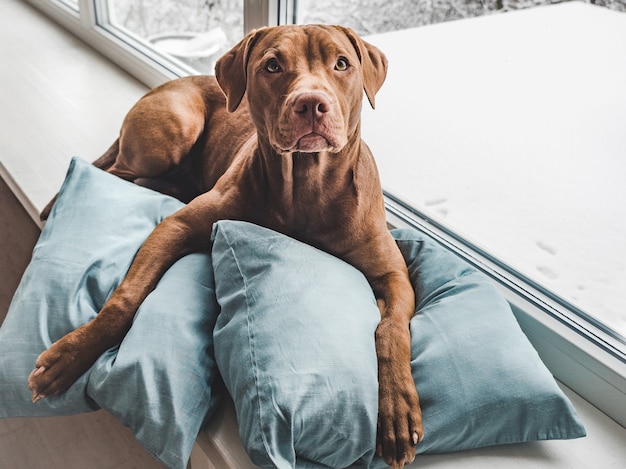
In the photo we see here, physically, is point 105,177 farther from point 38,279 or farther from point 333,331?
point 333,331

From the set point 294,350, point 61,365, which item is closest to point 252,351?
point 294,350

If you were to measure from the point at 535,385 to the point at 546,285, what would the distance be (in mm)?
456

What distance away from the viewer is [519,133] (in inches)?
78.0

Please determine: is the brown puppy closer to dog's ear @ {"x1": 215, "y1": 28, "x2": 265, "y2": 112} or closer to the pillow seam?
dog's ear @ {"x1": 215, "y1": 28, "x2": 265, "y2": 112}

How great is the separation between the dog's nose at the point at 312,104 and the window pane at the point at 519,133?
28.8 inches

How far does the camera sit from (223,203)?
154cm

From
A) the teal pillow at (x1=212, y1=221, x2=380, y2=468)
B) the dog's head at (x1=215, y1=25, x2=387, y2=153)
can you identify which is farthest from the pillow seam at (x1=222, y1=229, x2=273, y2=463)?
the dog's head at (x1=215, y1=25, x2=387, y2=153)

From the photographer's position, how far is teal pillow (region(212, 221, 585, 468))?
1113 mm

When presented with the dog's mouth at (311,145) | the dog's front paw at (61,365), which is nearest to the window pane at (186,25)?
the dog's mouth at (311,145)

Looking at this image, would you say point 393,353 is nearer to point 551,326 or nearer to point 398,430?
point 398,430

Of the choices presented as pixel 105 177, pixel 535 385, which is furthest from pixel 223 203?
pixel 535 385

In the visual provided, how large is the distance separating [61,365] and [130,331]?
15 centimetres

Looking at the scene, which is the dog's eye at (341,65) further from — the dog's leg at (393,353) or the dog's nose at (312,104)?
the dog's leg at (393,353)

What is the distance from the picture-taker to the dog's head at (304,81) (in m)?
1.26
